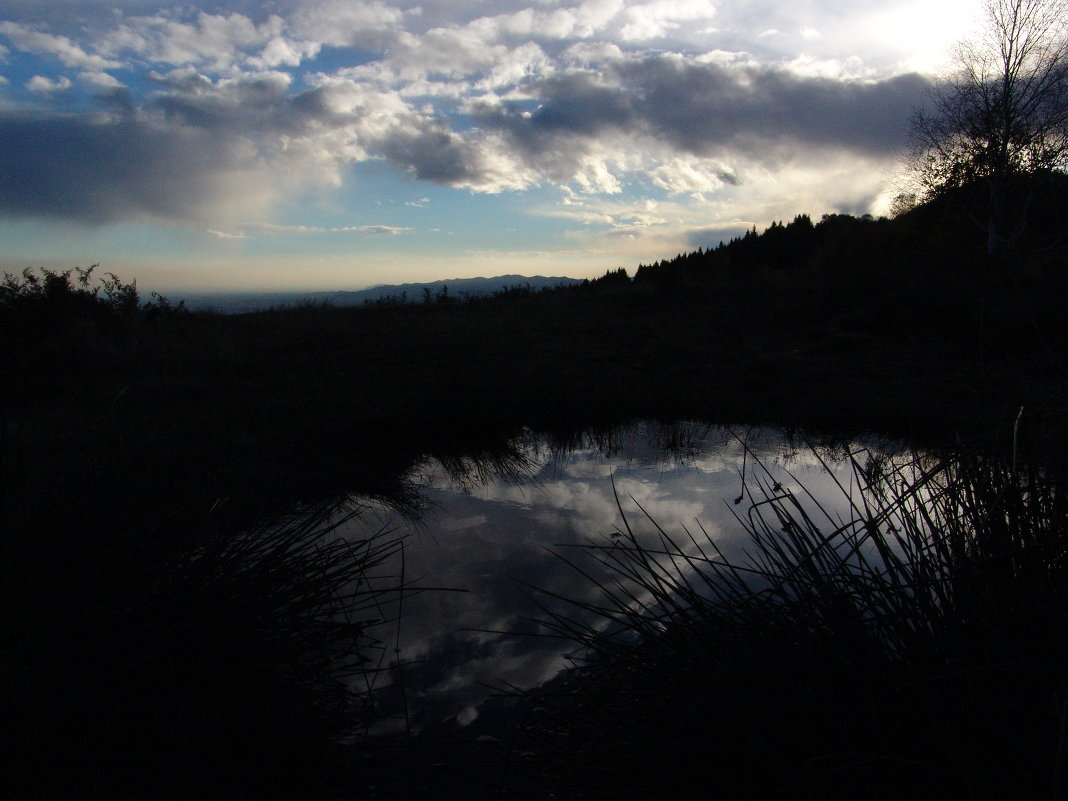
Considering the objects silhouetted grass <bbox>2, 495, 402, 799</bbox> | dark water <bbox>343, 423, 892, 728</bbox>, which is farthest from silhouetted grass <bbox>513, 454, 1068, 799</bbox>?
silhouetted grass <bbox>2, 495, 402, 799</bbox>

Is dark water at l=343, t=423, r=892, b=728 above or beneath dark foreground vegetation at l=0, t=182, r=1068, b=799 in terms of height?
beneath

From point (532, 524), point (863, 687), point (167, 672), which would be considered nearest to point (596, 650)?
point (863, 687)

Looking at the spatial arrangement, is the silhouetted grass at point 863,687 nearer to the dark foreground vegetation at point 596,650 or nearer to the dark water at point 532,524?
the dark foreground vegetation at point 596,650

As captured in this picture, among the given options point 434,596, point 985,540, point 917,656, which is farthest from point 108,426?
point 985,540

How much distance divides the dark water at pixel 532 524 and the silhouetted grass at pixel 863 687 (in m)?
0.28

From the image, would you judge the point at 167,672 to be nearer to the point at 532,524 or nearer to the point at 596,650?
the point at 596,650

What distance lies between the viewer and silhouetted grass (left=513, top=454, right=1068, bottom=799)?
127 centimetres

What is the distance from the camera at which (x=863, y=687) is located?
1.43m

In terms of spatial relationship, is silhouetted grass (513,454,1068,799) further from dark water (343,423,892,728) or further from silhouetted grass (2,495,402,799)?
silhouetted grass (2,495,402,799)

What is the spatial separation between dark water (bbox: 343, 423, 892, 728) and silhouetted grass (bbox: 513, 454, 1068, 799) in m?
0.28

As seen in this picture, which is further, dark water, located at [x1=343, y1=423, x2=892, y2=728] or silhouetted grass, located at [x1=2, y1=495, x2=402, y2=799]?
dark water, located at [x1=343, y1=423, x2=892, y2=728]

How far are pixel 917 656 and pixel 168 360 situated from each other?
9.73 meters

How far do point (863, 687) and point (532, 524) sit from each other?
9.60 ft

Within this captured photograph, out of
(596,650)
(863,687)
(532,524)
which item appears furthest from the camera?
(532,524)
